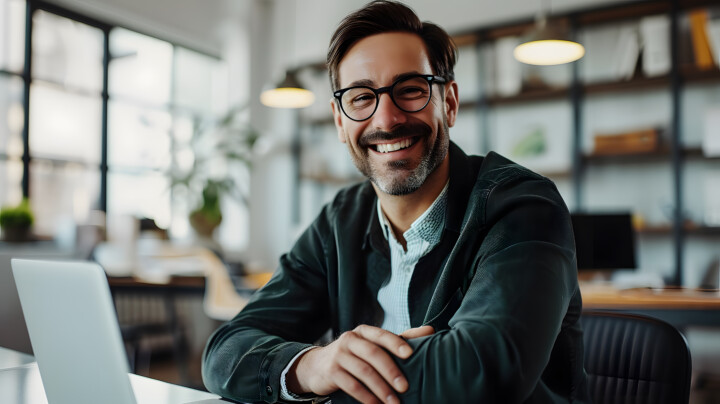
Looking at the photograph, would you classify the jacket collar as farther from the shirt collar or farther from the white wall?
the white wall

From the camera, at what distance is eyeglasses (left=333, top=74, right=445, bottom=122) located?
4.01ft

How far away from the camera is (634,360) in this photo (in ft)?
3.71

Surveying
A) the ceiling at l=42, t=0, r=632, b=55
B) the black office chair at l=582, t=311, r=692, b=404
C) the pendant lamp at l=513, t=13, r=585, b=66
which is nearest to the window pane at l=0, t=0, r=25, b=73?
the ceiling at l=42, t=0, r=632, b=55

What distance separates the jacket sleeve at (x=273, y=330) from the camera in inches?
39.9

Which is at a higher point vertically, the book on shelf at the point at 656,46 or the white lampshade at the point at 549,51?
the book on shelf at the point at 656,46

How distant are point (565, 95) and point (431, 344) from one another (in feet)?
13.9

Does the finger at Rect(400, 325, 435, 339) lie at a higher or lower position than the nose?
lower

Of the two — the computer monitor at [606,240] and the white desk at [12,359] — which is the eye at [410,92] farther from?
the computer monitor at [606,240]

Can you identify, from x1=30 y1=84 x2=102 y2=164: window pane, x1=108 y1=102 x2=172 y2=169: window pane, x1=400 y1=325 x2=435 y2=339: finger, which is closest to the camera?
x1=400 y1=325 x2=435 y2=339: finger

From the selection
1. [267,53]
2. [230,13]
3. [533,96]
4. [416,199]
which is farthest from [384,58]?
[267,53]

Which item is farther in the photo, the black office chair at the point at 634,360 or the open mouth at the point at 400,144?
the open mouth at the point at 400,144

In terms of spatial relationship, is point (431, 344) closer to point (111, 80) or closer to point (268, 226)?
point (111, 80)

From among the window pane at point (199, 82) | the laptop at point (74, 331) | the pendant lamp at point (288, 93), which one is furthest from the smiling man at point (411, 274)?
the window pane at point (199, 82)

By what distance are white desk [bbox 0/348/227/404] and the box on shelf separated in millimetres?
3950
